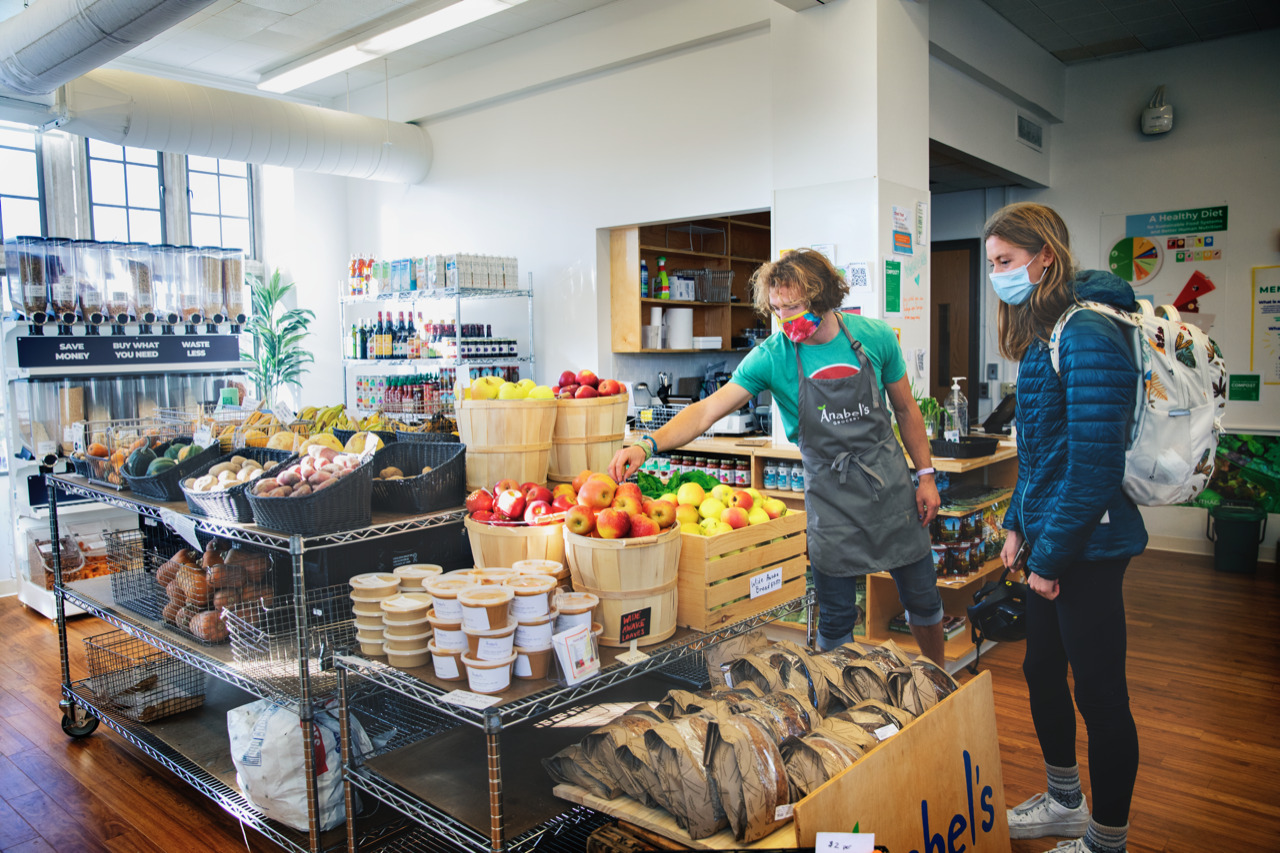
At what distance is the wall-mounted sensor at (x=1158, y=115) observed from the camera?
6113 millimetres

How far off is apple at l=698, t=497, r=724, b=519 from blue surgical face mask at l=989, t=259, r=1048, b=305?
3.02 feet

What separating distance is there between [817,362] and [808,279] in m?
0.26

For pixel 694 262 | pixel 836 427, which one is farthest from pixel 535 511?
pixel 694 262

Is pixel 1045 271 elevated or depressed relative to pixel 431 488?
elevated

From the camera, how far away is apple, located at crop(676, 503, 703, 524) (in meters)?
2.47

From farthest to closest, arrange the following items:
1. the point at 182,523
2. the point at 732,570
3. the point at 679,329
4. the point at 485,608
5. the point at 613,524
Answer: the point at 679,329
the point at 182,523
the point at 732,570
the point at 613,524
the point at 485,608

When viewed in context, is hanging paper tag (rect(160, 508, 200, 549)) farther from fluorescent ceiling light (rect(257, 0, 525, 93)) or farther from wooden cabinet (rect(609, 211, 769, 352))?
wooden cabinet (rect(609, 211, 769, 352))

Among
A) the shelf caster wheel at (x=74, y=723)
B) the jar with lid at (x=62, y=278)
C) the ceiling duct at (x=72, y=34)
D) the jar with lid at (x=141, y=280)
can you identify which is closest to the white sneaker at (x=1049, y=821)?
the shelf caster wheel at (x=74, y=723)

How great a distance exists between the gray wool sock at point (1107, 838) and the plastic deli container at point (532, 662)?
146 centimetres

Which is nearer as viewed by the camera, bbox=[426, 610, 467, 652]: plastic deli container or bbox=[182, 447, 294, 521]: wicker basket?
bbox=[426, 610, 467, 652]: plastic deli container

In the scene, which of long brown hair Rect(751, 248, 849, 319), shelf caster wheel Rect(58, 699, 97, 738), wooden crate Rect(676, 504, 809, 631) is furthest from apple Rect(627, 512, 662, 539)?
shelf caster wheel Rect(58, 699, 97, 738)

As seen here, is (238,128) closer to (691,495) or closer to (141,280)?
(141,280)

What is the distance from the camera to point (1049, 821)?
2.53m

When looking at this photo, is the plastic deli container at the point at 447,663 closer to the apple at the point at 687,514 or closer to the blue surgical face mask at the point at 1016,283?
the apple at the point at 687,514
